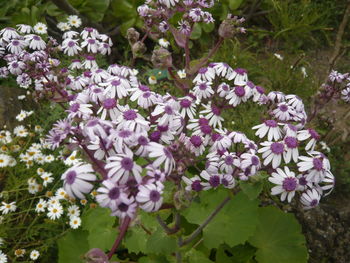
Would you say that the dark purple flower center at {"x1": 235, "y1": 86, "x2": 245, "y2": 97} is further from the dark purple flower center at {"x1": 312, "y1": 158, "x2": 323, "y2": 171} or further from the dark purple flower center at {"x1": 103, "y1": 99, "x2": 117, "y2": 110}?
the dark purple flower center at {"x1": 103, "y1": 99, "x2": 117, "y2": 110}

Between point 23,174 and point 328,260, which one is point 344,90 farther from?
point 23,174

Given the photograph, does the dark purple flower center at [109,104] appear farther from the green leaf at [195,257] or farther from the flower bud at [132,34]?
the green leaf at [195,257]

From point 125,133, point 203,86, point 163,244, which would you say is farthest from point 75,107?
point 203,86

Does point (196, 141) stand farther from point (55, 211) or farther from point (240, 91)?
point (55, 211)

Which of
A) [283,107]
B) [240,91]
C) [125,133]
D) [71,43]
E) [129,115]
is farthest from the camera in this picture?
[71,43]

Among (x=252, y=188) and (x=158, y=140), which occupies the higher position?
(x=158, y=140)

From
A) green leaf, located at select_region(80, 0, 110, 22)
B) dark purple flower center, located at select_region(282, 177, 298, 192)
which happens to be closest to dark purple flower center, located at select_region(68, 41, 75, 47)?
dark purple flower center, located at select_region(282, 177, 298, 192)

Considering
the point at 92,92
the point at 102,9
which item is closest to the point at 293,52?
the point at 102,9
